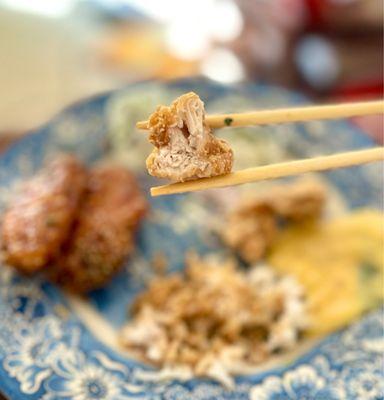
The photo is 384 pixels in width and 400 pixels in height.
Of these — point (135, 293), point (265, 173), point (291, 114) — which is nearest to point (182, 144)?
point (265, 173)

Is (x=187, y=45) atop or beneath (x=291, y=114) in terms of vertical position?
beneath

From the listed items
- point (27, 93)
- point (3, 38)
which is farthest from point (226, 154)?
point (3, 38)

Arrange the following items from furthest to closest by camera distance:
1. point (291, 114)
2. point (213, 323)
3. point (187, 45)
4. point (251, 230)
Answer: point (187, 45) → point (251, 230) → point (213, 323) → point (291, 114)

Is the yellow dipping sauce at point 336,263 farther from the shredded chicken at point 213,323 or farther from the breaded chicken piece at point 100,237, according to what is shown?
the breaded chicken piece at point 100,237

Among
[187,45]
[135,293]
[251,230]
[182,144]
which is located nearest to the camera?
[182,144]

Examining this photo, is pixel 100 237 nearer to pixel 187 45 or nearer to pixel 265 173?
pixel 265 173

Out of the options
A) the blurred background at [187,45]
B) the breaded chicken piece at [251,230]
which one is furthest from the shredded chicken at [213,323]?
the blurred background at [187,45]

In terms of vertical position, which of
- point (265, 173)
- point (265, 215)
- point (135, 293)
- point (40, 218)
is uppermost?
point (265, 173)
